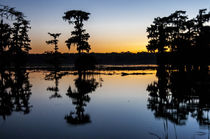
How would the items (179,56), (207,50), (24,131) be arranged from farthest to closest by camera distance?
(179,56), (207,50), (24,131)

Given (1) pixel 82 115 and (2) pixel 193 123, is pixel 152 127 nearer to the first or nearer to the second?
(2) pixel 193 123

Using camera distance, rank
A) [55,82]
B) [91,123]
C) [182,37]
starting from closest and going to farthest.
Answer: [91,123], [55,82], [182,37]

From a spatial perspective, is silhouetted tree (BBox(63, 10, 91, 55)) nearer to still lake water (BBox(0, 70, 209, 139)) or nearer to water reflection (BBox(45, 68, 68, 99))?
water reflection (BBox(45, 68, 68, 99))

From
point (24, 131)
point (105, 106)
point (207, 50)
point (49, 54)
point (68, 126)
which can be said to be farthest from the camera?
point (49, 54)

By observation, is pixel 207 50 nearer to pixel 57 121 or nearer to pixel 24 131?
pixel 57 121

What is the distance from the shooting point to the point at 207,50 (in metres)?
29.2

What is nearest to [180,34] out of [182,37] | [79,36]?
[182,37]

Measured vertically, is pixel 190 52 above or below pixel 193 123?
above

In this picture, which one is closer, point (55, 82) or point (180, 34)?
point (55, 82)

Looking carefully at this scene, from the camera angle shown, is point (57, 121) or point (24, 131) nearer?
point (24, 131)

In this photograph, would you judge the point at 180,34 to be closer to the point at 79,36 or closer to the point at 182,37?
the point at 182,37

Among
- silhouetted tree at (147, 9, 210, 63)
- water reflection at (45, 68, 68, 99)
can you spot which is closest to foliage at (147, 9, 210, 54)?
silhouetted tree at (147, 9, 210, 63)

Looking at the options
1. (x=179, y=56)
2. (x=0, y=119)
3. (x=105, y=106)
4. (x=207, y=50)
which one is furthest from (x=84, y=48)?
(x=0, y=119)

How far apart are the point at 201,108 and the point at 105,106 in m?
6.22
